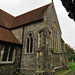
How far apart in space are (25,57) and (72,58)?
3770 cm

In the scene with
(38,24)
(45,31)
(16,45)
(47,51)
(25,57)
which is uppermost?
(38,24)

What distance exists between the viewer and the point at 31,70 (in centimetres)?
961

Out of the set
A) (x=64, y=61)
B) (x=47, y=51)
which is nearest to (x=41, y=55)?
(x=47, y=51)

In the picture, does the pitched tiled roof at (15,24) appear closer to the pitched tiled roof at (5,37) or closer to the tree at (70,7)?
the pitched tiled roof at (5,37)

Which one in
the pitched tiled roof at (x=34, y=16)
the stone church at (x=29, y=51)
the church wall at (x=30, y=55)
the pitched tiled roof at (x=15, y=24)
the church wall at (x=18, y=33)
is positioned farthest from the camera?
the church wall at (x=18, y=33)

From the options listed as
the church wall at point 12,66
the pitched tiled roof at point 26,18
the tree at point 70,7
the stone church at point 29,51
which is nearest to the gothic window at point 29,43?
the stone church at point 29,51

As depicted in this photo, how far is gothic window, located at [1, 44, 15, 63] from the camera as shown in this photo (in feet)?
30.7

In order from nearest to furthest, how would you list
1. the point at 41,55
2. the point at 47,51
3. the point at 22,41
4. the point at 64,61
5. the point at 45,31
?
the point at 41,55 < the point at 47,51 < the point at 45,31 < the point at 22,41 < the point at 64,61

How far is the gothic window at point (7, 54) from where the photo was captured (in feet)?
30.7

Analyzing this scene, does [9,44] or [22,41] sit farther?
[22,41]

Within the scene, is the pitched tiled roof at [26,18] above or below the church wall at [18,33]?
above

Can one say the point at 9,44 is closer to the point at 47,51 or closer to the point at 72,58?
the point at 47,51

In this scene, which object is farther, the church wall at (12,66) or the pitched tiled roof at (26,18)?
the pitched tiled roof at (26,18)

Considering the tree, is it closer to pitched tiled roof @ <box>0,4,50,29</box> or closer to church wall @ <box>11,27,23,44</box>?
pitched tiled roof @ <box>0,4,50,29</box>
